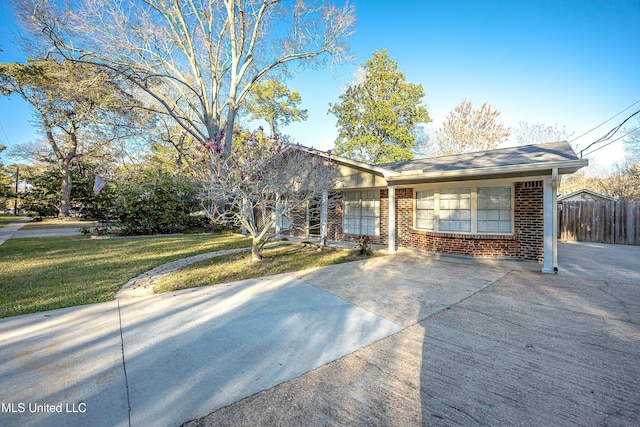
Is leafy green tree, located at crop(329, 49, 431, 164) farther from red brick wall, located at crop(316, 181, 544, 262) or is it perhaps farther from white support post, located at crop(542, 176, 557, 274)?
white support post, located at crop(542, 176, 557, 274)

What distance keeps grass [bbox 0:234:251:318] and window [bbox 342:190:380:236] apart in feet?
14.7

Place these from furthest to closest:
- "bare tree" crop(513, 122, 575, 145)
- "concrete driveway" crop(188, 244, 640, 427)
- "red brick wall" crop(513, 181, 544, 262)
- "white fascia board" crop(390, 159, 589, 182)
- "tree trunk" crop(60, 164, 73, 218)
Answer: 1. "bare tree" crop(513, 122, 575, 145)
2. "tree trunk" crop(60, 164, 73, 218)
3. "red brick wall" crop(513, 181, 544, 262)
4. "white fascia board" crop(390, 159, 589, 182)
5. "concrete driveway" crop(188, 244, 640, 427)

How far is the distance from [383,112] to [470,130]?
27.0 feet

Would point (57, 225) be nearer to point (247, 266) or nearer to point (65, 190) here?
point (65, 190)

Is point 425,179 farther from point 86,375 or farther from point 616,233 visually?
point 616,233

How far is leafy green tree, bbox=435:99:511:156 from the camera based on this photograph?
73.5ft

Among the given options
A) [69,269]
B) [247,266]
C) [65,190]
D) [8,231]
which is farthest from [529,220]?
[65,190]

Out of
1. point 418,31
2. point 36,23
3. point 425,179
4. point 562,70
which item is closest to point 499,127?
point 562,70

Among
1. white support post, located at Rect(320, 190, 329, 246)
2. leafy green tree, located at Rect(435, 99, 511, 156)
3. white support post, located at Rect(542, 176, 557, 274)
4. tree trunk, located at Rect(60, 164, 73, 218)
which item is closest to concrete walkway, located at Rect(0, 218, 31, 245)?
tree trunk, located at Rect(60, 164, 73, 218)

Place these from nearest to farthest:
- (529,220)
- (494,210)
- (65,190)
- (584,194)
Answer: (529,220) → (494,210) → (584,194) → (65,190)

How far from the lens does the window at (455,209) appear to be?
8070 millimetres

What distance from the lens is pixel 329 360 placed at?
274 centimetres

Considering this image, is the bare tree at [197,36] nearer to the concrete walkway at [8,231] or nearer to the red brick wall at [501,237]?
the concrete walkway at [8,231]

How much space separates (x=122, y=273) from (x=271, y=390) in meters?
5.42
